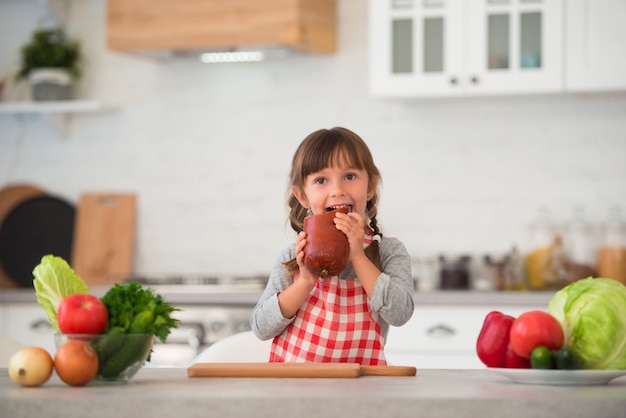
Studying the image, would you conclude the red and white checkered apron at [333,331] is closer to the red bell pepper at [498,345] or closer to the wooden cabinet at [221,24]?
the red bell pepper at [498,345]

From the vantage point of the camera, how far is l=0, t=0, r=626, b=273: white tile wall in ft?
14.1

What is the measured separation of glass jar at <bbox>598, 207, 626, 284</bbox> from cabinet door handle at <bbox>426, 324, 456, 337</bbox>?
2.25 ft

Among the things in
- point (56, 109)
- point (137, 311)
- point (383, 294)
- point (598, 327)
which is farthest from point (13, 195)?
point (598, 327)

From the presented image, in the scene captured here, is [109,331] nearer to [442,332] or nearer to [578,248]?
[442,332]

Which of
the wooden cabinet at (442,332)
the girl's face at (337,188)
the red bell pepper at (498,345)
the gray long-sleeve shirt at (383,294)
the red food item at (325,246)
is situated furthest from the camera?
the wooden cabinet at (442,332)

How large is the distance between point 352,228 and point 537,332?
491mm

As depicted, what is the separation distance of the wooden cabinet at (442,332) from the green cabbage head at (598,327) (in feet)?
6.96

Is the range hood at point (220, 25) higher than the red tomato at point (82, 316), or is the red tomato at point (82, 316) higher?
the range hood at point (220, 25)

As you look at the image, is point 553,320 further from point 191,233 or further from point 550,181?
point 191,233

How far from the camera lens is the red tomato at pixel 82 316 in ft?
5.01

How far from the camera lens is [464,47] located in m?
4.01

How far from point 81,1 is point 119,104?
0.54 m

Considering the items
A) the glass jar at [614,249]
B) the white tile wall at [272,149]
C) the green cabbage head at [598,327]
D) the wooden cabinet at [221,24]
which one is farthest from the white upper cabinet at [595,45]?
the green cabbage head at [598,327]

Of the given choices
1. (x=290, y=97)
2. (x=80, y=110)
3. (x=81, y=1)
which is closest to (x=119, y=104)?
(x=80, y=110)
